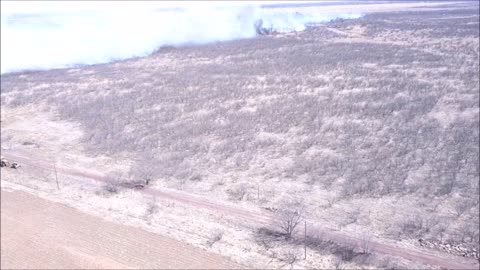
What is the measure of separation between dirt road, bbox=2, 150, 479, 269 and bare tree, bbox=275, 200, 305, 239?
0.40 metres

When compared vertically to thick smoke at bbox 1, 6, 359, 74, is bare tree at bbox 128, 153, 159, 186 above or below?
below

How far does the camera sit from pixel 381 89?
1282 inches

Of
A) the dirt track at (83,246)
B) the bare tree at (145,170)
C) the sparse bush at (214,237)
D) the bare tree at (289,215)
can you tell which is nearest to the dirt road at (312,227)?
the bare tree at (289,215)

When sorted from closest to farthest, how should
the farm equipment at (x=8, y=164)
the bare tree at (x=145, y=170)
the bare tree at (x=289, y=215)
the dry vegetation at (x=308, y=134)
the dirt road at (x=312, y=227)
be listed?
the dirt road at (x=312, y=227), the bare tree at (x=289, y=215), the dry vegetation at (x=308, y=134), the bare tree at (x=145, y=170), the farm equipment at (x=8, y=164)

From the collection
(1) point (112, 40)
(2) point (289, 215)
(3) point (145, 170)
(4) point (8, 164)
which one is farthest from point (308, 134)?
(1) point (112, 40)

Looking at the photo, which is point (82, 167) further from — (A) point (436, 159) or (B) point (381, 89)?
(B) point (381, 89)

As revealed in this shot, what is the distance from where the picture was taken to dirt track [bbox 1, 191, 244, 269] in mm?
12523

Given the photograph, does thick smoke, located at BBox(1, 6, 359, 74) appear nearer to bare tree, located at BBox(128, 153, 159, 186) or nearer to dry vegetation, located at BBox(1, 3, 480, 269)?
dry vegetation, located at BBox(1, 3, 480, 269)

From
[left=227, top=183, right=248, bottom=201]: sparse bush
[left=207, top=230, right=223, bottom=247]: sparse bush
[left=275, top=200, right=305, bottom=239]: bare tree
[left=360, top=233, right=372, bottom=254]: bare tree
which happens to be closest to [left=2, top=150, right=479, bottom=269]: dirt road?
[left=360, top=233, right=372, bottom=254]: bare tree

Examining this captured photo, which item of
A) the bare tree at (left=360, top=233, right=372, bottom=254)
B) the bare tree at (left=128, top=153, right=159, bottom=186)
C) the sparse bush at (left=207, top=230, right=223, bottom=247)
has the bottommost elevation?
the bare tree at (left=360, top=233, right=372, bottom=254)

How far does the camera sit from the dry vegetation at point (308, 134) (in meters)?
16.3

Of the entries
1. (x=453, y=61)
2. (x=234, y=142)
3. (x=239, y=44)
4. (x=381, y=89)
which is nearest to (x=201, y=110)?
(x=234, y=142)

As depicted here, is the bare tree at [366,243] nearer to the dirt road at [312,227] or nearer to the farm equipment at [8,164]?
the dirt road at [312,227]

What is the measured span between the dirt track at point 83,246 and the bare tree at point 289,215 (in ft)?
8.39
